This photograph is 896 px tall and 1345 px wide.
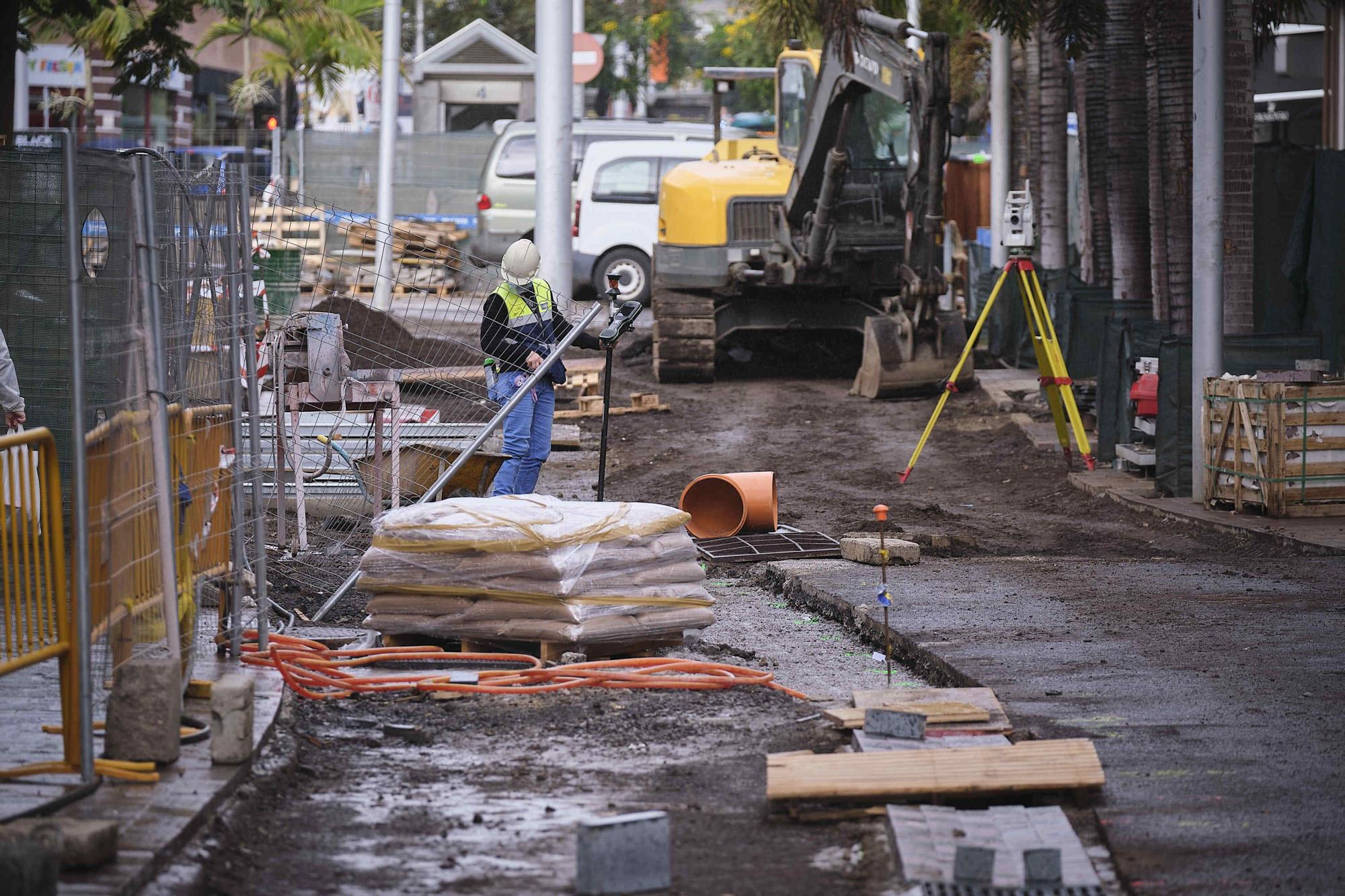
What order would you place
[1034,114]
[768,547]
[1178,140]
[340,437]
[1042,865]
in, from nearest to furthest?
1. [1042,865]
2. [768,547]
3. [340,437]
4. [1178,140]
5. [1034,114]

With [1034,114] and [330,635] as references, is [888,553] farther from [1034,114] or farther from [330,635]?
[1034,114]

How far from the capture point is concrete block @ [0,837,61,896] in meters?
4.20

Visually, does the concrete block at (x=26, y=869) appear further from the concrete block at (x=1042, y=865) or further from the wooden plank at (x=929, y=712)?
the wooden plank at (x=929, y=712)

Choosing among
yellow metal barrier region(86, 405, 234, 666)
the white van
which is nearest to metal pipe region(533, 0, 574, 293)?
yellow metal barrier region(86, 405, 234, 666)

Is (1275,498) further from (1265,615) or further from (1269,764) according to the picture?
(1269,764)

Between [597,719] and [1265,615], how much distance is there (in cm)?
368

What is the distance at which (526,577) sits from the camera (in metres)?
7.59

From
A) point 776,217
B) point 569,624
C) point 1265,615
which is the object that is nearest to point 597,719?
point 569,624

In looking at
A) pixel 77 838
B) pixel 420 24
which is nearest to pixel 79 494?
pixel 77 838

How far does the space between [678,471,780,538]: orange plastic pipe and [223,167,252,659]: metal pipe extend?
14.5 ft

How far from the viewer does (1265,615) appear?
8.65 metres

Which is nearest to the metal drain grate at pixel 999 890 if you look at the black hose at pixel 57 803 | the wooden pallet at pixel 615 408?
the black hose at pixel 57 803

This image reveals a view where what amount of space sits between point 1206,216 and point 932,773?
7648 millimetres

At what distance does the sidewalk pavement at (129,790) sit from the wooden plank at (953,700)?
2.21m
